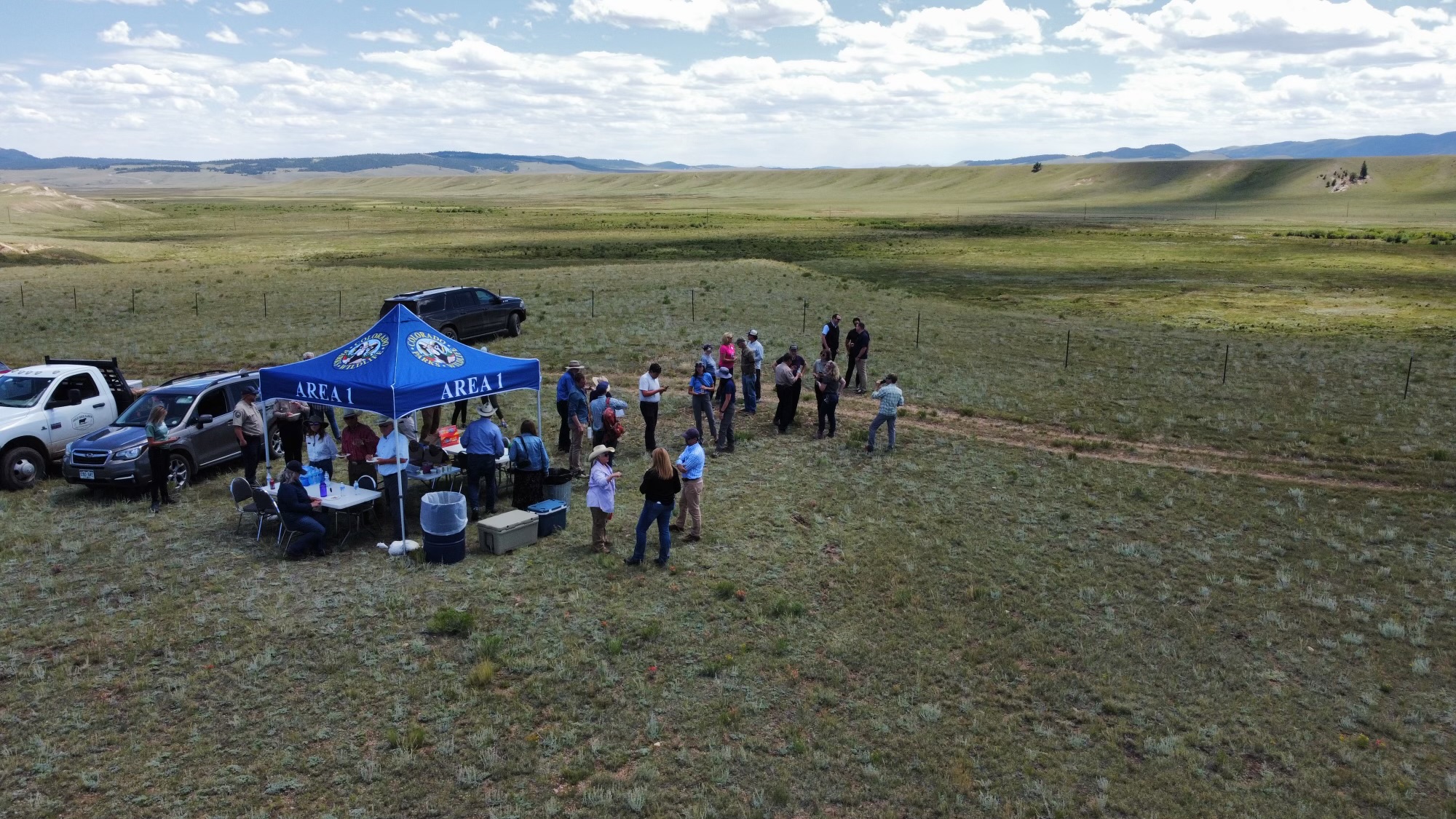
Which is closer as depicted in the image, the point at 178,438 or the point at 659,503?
the point at 659,503

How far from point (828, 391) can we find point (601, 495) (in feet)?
25.7

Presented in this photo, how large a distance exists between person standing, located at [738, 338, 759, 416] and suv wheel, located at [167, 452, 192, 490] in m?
10.7

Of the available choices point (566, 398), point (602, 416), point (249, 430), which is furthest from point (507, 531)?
point (249, 430)

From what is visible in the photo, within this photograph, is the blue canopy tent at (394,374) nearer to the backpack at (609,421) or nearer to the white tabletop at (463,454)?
the white tabletop at (463,454)

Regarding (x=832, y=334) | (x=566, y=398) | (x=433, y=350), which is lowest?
(x=566, y=398)

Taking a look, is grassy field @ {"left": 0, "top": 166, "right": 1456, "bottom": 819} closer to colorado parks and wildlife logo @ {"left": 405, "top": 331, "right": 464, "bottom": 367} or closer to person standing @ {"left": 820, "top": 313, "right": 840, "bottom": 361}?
person standing @ {"left": 820, "top": 313, "right": 840, "bottom": 361}

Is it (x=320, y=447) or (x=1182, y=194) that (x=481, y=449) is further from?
(x=1182, y=194)

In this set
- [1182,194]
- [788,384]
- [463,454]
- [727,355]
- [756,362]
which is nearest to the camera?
[463,454]

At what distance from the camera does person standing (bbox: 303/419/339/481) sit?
14.4 meters

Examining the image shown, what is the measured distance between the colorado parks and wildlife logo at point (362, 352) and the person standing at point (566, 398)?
120 inches

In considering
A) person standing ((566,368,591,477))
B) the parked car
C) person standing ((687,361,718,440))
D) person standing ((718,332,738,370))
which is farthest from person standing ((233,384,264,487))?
person standing ((718,332,738,370))

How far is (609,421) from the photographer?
1589 centimetres

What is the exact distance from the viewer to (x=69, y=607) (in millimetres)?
11242

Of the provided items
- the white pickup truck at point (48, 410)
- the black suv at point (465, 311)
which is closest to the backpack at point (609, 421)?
the white pickup truck at point (48, 410)
